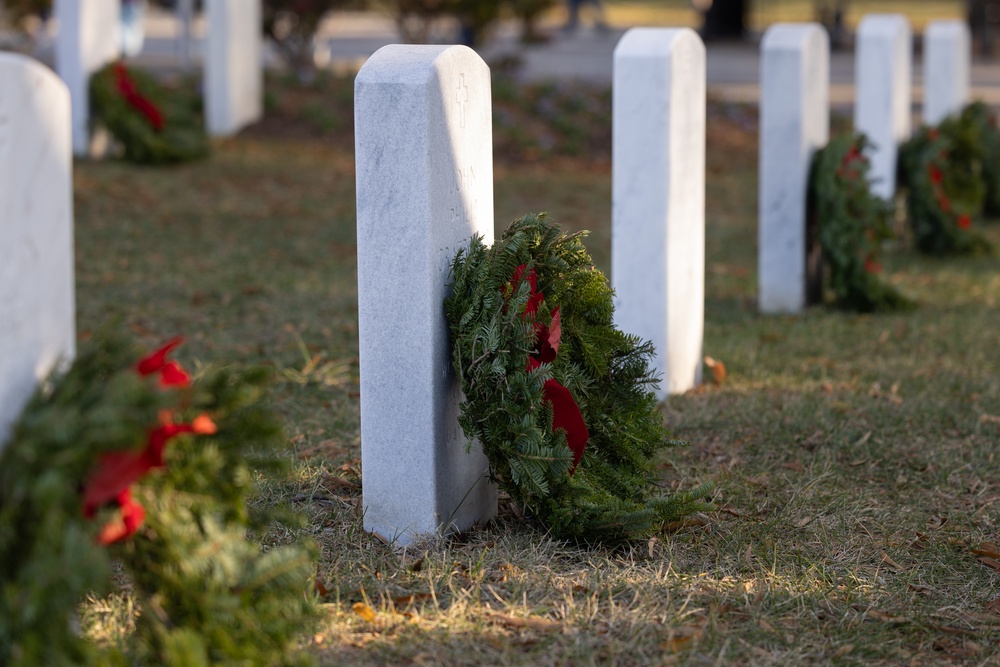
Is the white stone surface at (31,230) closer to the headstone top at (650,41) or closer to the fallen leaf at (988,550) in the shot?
the fallen leaf at (988,550)

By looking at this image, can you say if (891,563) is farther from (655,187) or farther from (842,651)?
(655,187)

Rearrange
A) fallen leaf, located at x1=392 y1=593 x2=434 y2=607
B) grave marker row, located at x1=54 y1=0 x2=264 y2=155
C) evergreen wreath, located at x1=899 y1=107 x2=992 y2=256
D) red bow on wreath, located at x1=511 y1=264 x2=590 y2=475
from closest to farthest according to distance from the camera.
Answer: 1. fallen leaf, located at x1=392 y1=593 x2=434 y2=607
2. red bow on wreath, located at x1=511 y1=264 x2=590 y2=475
3. evergreen wreath, located at x1=899 y1=107 x2=992 y2=256
4. grave marker row, located at x1=54 y1=0 x2=264 y2=155

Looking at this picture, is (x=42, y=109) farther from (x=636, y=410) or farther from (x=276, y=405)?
(x=276, y=405)

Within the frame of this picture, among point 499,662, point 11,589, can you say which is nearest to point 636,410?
point 499,662

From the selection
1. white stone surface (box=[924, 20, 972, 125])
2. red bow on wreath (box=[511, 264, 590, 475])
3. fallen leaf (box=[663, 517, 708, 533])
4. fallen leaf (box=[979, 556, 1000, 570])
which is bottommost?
fallen leaf (box=[979, 556, 1000, 570])

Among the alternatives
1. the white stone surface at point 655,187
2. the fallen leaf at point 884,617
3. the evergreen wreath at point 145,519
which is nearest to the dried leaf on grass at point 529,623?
the evergreen wreath at point 145,519

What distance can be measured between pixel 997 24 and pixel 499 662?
75.9 ft

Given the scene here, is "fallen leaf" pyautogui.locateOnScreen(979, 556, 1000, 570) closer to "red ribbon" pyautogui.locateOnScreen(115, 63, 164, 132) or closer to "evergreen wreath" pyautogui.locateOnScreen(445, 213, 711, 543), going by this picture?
"evergreen wreath" pyautogui.locateOnScreen(445, 213, 711, 543)

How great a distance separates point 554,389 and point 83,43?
6.69 m

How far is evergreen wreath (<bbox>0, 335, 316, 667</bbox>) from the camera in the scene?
1907mm

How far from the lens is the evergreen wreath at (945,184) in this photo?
7562 mm

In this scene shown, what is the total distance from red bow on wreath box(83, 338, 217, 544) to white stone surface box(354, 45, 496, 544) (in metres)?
0.86

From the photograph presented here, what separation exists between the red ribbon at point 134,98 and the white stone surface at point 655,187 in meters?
5.31

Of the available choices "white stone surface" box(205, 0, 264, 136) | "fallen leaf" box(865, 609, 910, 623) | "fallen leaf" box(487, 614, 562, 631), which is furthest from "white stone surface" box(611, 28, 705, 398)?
"white stone surface" box(205, 0, 264, 136)
